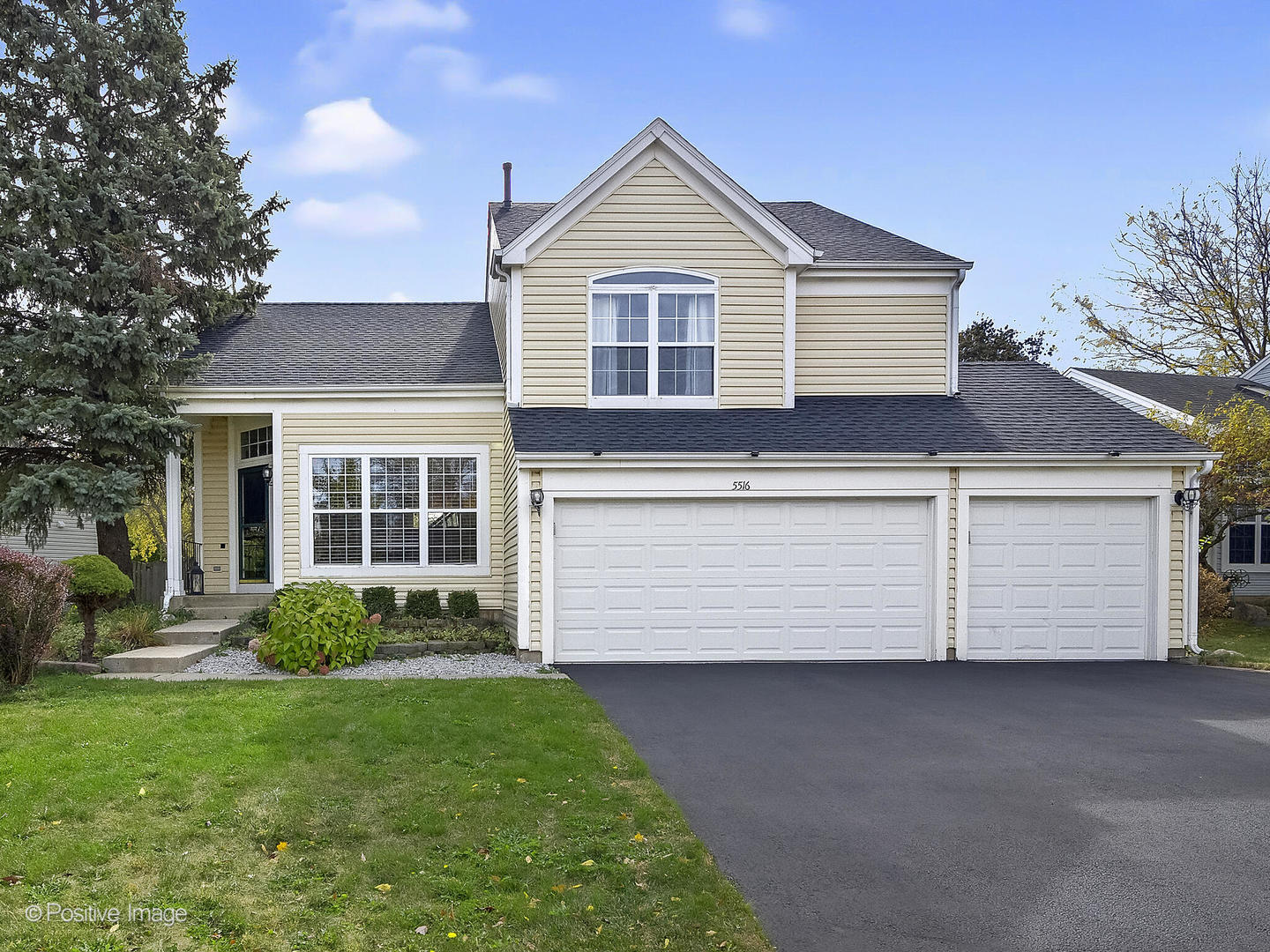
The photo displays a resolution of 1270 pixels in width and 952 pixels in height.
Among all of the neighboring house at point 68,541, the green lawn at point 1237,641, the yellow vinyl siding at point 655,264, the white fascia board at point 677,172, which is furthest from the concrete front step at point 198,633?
the green lawn at point 1237,641

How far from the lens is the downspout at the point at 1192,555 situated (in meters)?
11.4

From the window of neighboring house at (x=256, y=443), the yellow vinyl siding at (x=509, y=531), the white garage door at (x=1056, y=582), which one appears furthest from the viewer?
the window of neighboring house at (x=256, y=443)

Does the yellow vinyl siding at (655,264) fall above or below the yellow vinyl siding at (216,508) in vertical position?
above

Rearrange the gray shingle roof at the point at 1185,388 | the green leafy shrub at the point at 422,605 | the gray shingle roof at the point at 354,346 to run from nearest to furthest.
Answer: the green leafy shrub at the point at 422,605, the gray shingle roof at the point at 354,346, the gray shingle roof at the point at 1185,388

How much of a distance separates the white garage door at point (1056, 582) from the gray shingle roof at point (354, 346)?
25.6 feet

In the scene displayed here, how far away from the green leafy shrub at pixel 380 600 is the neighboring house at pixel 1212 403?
1592 centimetres

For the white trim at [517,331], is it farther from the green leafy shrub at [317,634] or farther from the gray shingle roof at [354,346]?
the green leafy shrub at [317,634]

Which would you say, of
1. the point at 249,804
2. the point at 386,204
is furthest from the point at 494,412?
the point at 386,204

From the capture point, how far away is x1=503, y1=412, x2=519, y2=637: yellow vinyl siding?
11530 millimetres

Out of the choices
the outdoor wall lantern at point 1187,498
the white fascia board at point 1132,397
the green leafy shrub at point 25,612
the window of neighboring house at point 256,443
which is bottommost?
the green leafy shrub at point 25,612

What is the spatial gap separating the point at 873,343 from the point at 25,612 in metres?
11.6

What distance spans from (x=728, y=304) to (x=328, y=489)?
6.84 m

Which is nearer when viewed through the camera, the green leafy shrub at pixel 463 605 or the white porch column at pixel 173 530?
the green leafy shrub at pixel 463 605

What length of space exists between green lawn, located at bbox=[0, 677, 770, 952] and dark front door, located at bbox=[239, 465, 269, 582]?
7.24 metres
